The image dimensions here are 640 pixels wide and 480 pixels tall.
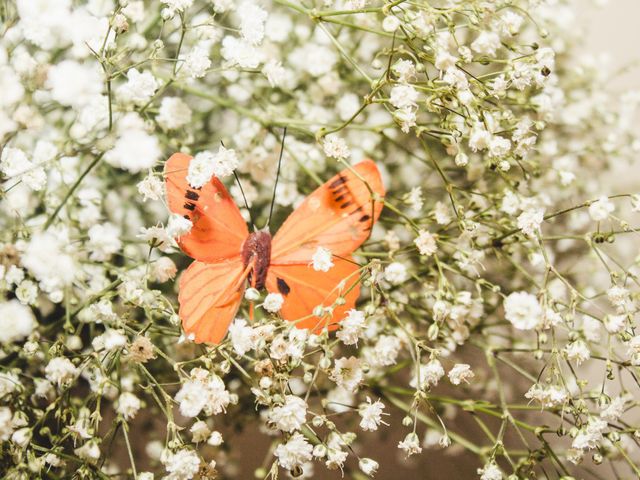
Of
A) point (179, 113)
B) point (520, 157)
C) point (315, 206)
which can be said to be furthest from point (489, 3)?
point (179, 113)

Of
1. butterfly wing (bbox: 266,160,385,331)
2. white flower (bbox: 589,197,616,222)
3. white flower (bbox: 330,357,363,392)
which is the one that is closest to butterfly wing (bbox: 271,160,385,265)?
butterfly wing (bbox: 266,160,385,331)

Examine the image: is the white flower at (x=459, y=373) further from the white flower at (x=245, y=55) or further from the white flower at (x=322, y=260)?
the white flower at (x=245, y=55)

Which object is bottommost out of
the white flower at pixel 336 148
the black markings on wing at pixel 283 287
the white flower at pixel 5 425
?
the white flower at pixel 5 425

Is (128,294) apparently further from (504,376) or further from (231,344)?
(504,376)

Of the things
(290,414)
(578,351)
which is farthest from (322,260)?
(578,351)

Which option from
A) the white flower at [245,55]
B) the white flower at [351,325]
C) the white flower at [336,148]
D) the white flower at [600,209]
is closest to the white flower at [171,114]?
the white flower at [245,55]
